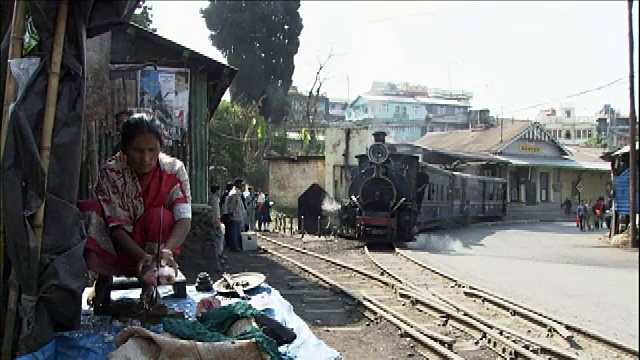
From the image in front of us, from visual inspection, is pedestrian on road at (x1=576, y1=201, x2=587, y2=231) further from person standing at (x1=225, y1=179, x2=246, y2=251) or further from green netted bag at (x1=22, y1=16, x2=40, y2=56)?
green netted bag at (x1=22, y1=16, x2=40, y2=56)

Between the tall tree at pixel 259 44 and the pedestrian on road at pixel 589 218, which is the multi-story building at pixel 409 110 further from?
the pedestrian on road at pixel 589 218

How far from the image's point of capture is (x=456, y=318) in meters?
8.52

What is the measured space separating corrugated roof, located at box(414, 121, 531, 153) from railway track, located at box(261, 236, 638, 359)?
76.8 feet

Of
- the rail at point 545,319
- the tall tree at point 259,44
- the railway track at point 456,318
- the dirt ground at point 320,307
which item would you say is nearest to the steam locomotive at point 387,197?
the dirt ground at point 320,307

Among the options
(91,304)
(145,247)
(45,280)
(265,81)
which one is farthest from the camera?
(265,81)

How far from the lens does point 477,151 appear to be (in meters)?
36.2

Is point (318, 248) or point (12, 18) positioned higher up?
point (12, 18)

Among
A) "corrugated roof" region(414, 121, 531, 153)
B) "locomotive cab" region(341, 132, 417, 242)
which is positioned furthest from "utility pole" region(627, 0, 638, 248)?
"corrugated roof" region(414, 121, 531, 153)

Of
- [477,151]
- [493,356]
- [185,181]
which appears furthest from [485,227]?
[185,181]

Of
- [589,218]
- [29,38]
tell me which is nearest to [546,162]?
[589,218]

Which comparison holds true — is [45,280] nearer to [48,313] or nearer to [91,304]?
[48,313]

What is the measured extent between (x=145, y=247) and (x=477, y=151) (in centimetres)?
3444

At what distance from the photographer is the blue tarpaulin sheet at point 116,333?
2.74 metres

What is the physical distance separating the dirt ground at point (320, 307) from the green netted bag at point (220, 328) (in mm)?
4053
